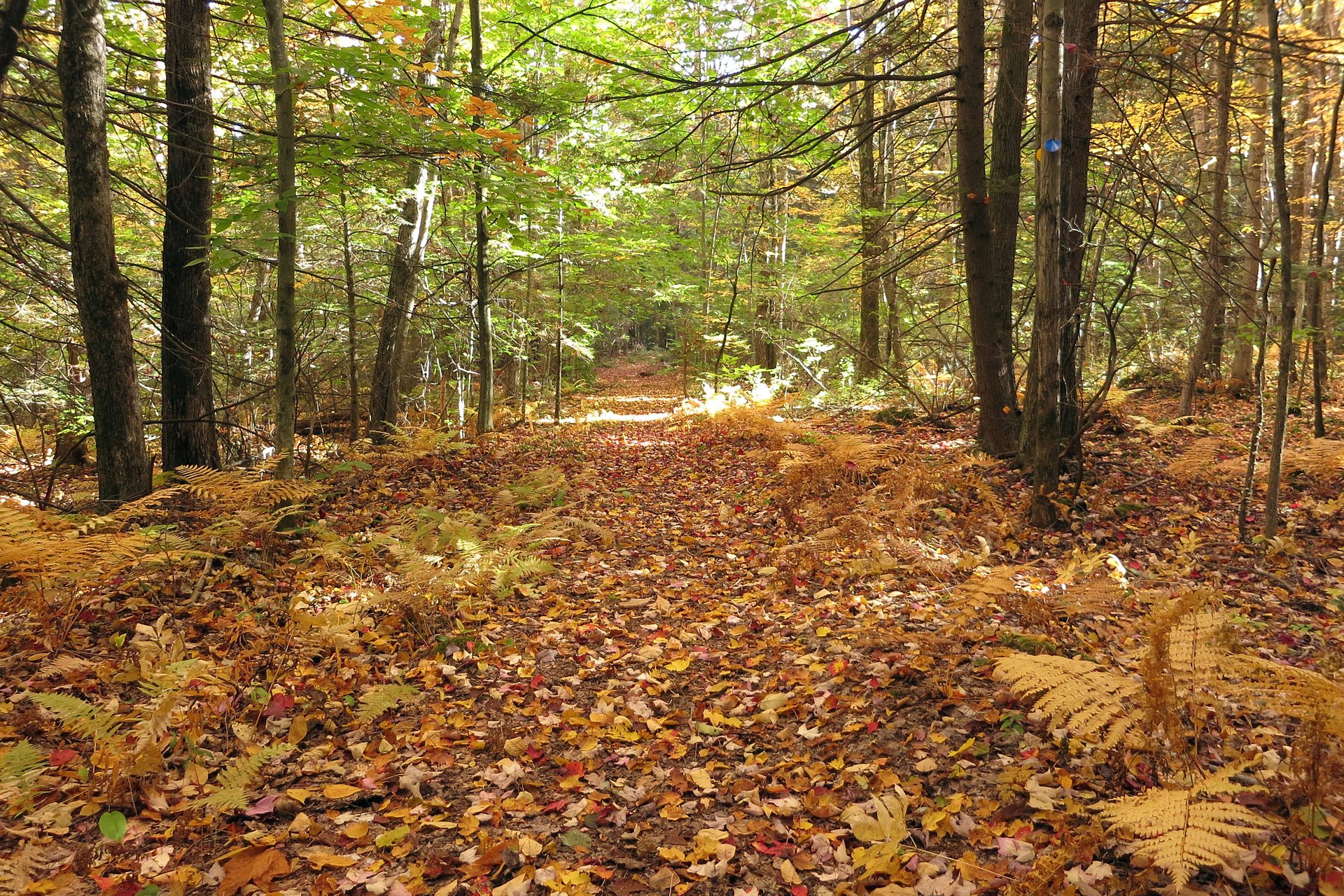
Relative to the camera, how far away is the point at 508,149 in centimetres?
689

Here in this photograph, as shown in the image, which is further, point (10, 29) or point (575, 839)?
point (10, 29)

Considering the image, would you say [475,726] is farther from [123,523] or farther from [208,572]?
[123,523]

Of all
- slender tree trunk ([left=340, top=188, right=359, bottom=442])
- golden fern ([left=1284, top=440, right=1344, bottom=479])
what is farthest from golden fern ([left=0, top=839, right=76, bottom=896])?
golden fern ([left=1284, top=440, right=1344, bottom=479])

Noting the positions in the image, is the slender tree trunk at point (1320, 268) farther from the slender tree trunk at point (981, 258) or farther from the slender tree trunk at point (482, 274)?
the slender tree trunk at point (482, 274)

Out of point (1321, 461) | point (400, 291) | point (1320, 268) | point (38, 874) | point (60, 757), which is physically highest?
point (400, 291)

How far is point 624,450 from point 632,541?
4.56 metres

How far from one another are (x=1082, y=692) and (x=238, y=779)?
11.7 feet

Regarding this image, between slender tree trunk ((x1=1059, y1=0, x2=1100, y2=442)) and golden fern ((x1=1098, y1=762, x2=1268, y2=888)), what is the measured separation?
4.09 metres

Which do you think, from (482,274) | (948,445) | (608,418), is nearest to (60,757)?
(482,274)

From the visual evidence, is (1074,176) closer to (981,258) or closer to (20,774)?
(981,258)

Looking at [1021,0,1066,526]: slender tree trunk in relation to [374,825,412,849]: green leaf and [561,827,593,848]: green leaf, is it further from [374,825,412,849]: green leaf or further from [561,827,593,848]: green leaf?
[374,825,412,849]: green leaf

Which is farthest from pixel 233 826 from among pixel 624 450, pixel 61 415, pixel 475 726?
pixel 61 415

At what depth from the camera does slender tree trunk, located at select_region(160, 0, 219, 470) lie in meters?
6.00

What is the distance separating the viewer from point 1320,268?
898cm
